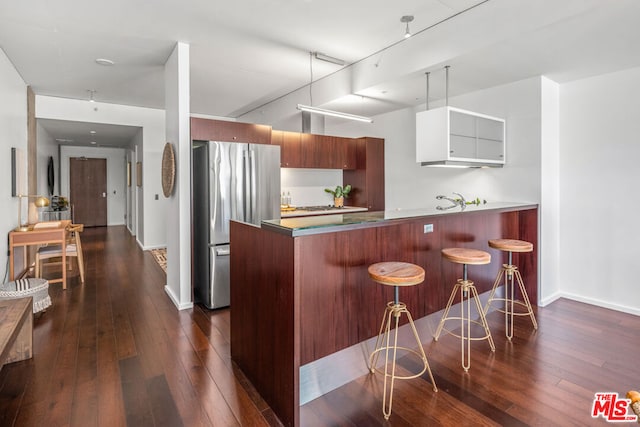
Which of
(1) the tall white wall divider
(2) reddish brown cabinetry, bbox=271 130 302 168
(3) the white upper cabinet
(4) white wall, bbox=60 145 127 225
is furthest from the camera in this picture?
(4) white wall, bbox=60 145 127 225

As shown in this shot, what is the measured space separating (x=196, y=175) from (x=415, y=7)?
274 cm

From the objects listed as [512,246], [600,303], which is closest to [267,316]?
[512,246]

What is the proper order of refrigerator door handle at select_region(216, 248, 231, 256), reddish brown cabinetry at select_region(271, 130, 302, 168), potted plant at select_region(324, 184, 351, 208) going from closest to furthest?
1. refrigerator door handle at select_region(216, 248, 231, 256)
2. reddish brown cabinetry at select_region(271, 130, 302, 168)
3. potted plant at select_region(324, 184, 351, 208)

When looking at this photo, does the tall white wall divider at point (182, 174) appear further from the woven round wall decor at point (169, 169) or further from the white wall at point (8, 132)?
the white wall at point (8, 132)

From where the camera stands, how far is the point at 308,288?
2037mm

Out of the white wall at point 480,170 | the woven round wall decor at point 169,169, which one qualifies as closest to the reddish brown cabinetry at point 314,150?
the white wall at point 480,170

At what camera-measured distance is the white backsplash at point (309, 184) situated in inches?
223

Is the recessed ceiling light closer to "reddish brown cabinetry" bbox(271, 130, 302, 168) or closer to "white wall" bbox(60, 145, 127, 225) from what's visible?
"reddish brown cabinetry" bbox(271, 130, 302, 168)

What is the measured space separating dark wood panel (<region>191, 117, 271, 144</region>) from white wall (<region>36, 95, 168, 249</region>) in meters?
3.22

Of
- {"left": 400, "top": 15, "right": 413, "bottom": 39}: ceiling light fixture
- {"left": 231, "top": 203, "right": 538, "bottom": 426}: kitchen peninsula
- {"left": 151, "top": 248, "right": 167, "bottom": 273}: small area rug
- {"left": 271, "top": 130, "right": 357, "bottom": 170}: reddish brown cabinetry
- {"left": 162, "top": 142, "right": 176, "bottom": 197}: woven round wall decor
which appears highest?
{"left": 400, "top": 15, "right": 413, "bottom": 39}: ceiling light fixture

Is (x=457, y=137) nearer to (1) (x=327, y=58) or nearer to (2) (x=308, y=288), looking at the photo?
(1) (x=327, y=58)

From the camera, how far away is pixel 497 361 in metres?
2.55

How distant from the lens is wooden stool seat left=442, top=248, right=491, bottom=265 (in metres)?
2.53

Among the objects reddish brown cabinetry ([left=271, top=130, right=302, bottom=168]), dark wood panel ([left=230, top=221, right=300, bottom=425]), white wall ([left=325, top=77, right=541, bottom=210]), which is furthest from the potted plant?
dark wood panel ([left=230, top=221, right=300, bottom=425])
